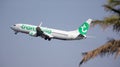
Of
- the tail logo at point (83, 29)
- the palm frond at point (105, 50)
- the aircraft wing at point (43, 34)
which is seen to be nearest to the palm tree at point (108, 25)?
the palm frond at point (105, 50)

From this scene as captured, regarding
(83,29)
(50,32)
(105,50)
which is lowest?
(83,29)

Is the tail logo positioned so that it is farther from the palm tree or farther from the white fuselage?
→ the palm tree

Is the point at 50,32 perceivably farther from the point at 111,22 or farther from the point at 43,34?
the point at 111,22

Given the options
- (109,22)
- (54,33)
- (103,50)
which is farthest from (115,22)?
(54,33)

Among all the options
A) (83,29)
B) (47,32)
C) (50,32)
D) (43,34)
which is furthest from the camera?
(83,29)

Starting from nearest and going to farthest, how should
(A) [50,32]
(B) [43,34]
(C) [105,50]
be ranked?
(C) [105,50] → (B) [43,34] → (A) [50,32]

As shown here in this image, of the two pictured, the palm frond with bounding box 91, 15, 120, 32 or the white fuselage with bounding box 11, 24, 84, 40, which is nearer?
the palm frond with bounding box 91, 15, 120, 32

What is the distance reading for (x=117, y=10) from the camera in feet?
43.4

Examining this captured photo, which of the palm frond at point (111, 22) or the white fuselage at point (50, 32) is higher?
the palm frond at point (111, 22)

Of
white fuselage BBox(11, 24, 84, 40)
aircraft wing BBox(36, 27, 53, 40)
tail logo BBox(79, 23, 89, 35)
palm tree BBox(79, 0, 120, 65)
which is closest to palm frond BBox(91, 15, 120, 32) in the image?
palm tree BBox(79, 0, 120, 65)

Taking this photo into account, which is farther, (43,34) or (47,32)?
(47,32)

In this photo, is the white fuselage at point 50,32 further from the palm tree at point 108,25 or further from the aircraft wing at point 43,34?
the palm tree at point 108,25

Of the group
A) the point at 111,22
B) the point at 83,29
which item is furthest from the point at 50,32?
the point at 111,22

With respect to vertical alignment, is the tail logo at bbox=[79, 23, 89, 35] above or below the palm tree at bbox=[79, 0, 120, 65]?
below
